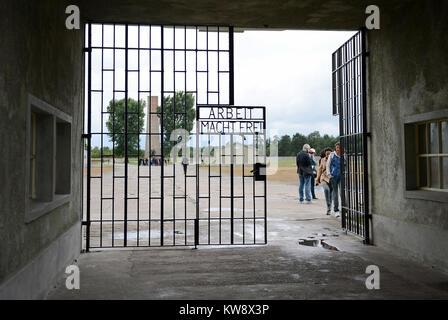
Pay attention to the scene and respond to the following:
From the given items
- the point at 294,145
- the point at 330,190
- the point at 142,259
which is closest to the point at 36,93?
the point at 142,259

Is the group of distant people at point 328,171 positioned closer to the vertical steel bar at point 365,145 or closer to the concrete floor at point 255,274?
the vertical steel bar at point 365,145

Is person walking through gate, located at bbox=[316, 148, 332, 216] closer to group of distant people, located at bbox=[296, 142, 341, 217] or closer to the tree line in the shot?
group of distant people, located at bbox=[296, 142, 341, 217]

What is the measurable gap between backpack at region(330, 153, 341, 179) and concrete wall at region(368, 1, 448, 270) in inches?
101

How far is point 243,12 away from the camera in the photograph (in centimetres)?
673

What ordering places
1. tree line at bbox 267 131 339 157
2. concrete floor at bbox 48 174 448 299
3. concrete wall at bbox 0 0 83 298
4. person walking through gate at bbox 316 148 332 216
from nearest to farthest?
concrete wall at bbox 0 0 83 298 < concrete floor at bbox 48 174 448 299 < person walking through gate at bbox 316 148 332 216 < tree line at bbox 267 131 339 157

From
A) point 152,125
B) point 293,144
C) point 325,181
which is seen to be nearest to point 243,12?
point 325,181

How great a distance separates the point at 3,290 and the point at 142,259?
323cm

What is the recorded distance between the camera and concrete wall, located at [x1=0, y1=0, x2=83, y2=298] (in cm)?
330

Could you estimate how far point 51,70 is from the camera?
4.83 meters

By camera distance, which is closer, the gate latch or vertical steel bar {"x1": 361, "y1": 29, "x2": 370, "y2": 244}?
the gate latch

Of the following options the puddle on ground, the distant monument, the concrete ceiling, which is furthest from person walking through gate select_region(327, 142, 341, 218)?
the distant monument

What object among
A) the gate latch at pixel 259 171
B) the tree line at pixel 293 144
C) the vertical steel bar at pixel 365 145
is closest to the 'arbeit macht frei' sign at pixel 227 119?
the gate latch at pixel 259 171

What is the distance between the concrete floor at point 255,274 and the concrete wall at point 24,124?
0.62 m

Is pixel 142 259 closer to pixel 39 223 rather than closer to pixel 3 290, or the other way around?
pixel 39 223
